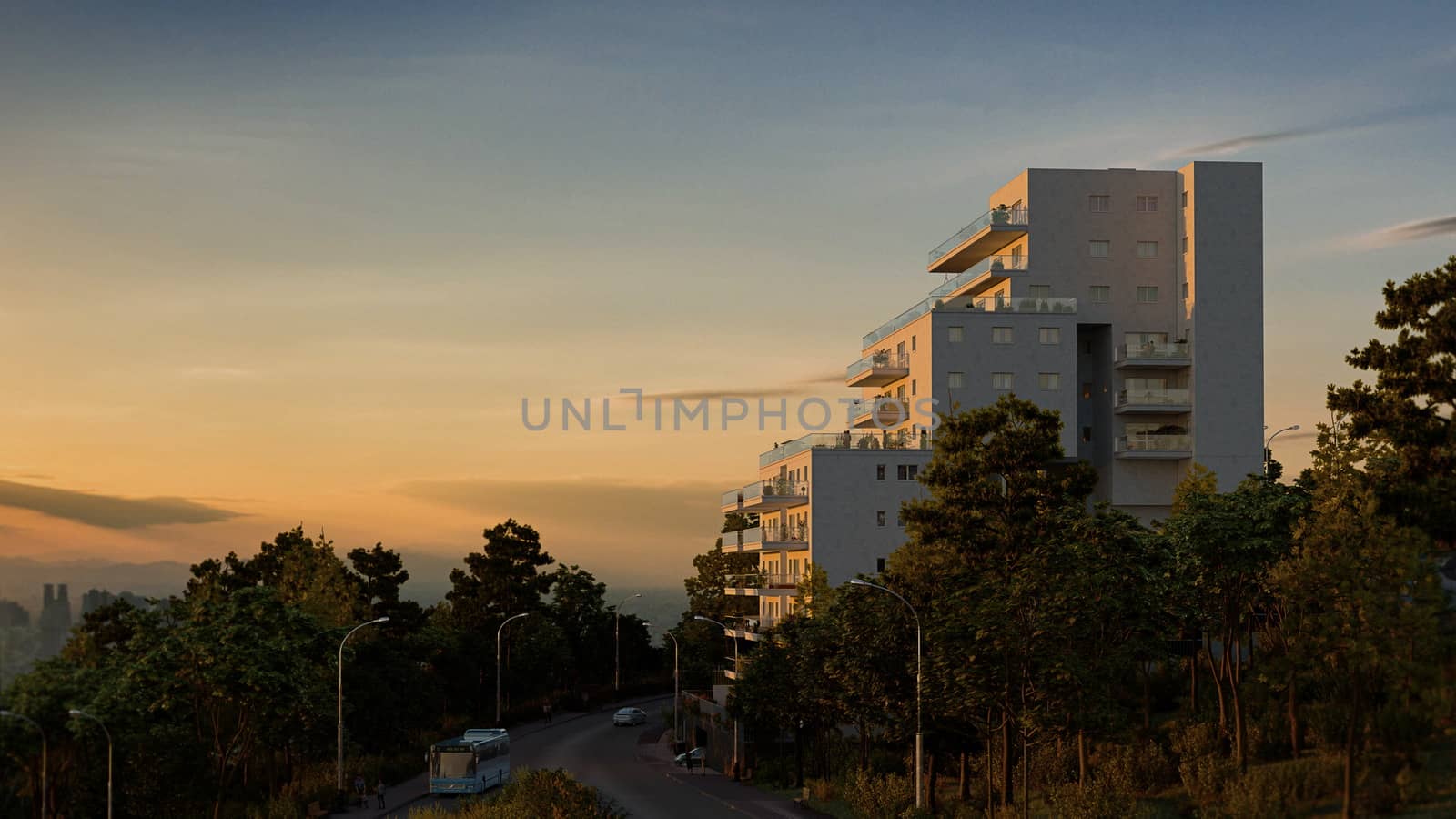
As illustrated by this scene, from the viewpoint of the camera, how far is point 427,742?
81688mm

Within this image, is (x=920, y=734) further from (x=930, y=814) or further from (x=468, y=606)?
(x=468, y=606)

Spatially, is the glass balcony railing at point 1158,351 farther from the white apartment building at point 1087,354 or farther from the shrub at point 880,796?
the shrub at point 880,796

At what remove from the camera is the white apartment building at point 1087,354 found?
3396 inches

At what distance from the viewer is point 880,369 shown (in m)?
92.1

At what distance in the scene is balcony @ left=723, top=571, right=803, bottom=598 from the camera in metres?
89.1

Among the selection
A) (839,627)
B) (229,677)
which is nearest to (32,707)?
(229,677)

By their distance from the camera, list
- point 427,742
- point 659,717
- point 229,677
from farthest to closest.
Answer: point 659,717
point 427,742
point 229,677

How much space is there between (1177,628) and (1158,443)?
1496 inches

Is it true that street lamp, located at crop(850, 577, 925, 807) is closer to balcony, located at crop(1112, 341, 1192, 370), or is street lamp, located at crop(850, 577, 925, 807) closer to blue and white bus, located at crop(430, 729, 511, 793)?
blue and white bus, located at crop(430, 729, 511, 793)

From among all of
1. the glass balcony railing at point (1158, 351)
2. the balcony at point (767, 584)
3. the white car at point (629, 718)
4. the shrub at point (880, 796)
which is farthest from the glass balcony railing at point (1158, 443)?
the shrub at point (880, 796)

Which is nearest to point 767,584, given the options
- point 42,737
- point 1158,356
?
point 1158,356

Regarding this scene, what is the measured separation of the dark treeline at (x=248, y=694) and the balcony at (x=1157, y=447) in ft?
153

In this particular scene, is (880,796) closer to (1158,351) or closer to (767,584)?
(767,584)

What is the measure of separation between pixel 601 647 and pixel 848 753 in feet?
214
